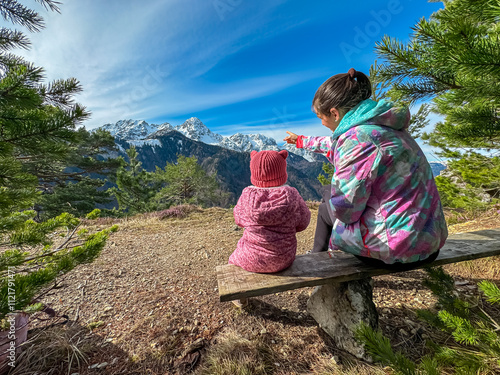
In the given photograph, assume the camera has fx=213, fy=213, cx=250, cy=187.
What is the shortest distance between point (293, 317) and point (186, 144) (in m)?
150

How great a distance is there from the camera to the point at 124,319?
2.11 m

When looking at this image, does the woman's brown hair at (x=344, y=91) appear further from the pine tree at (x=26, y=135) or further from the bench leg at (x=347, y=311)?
the pine tree at (x=26, y=135)

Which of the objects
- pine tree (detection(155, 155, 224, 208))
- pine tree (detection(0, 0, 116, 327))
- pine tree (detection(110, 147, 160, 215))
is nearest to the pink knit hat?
pine tree (detection(0, 0, 116, 327))

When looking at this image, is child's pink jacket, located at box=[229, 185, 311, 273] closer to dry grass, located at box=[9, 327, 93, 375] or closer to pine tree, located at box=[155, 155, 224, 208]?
dry grass, located at box=[9, 327, 93, 375]

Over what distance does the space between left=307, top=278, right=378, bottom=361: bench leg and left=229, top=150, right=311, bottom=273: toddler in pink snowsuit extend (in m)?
0.48

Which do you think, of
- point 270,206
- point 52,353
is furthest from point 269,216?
point 52,353

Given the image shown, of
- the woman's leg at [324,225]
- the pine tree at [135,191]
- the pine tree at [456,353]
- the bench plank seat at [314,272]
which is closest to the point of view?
the pine tree at [456,353]

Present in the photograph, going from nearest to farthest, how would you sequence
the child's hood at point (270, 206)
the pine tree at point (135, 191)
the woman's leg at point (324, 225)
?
the child's hood at point (270, 206) → the woman's leg at point (324, 225) → the pine tree at point (135, 191)

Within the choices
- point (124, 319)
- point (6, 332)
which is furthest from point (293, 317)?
point (6, 332)

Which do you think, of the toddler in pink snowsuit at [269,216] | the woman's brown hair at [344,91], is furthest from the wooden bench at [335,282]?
the woman's brown hair at [344,91]

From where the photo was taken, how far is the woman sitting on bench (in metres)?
1.29

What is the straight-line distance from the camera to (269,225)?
1.63m

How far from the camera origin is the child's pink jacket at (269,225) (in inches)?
62.9

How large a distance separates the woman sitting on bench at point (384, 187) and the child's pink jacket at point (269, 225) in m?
0.36
